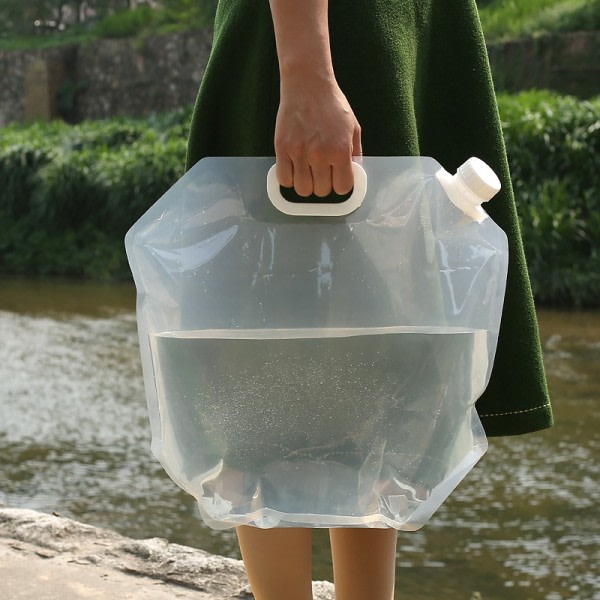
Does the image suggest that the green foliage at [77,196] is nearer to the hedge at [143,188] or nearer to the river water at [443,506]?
the hedge at [143,188]

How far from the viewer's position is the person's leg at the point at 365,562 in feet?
3.70

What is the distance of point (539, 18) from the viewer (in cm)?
1252

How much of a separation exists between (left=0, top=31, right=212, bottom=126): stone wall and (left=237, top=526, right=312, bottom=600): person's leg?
14.7m

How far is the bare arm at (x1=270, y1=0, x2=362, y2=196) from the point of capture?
936 millimetres

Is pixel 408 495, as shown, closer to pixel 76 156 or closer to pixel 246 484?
pixel 246 484

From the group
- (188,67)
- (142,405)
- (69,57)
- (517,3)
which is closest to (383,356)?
(142,405)

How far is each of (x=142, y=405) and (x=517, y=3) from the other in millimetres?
10525

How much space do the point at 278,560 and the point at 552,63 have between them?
37.5 feet

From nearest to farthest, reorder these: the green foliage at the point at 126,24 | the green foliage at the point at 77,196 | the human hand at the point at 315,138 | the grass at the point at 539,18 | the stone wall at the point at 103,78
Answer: the human hand at the point at 315,138, the green foliage at the point at 77,196, the grass at the point at 539,18, the stone wall at the point at 103,78, the green foliage at the point at 126,24

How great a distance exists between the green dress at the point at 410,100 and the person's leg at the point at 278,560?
0.23 meters

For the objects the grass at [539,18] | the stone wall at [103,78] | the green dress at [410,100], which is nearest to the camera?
the green dress at [410,100]

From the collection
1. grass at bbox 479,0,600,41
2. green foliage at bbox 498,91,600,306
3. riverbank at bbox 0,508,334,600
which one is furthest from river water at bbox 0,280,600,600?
grass at bbox 479,0,600,41

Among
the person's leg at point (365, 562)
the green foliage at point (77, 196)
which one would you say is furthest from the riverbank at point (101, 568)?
the green foliage at point (77, 196)

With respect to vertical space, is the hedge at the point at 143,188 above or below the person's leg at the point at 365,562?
below
